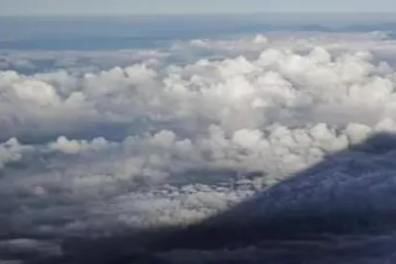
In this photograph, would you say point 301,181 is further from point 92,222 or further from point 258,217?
point 92,222

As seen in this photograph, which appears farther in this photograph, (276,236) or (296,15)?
(296,15)

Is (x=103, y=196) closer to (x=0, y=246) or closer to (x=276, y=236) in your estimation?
(x=0, y=246)

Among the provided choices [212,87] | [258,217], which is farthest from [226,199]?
[212,87]

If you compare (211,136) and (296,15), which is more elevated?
(296,15)

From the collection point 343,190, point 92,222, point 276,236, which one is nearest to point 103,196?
point 92,222

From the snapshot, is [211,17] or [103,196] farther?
[211,17]

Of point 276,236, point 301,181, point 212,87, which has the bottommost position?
point 276,236
